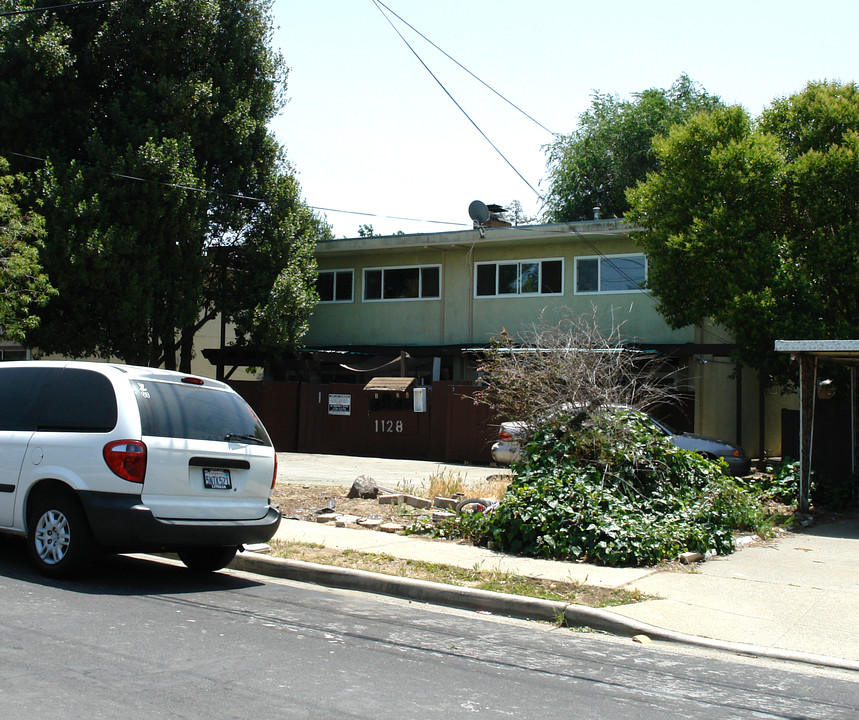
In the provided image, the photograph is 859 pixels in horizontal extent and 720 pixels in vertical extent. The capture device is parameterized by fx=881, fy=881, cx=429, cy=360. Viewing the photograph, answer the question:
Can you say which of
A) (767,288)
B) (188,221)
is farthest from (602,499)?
(188,221)

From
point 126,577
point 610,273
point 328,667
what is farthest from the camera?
point 610,273

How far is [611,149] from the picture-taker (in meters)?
43.0

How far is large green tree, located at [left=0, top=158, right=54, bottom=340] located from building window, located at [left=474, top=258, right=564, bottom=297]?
38.6 feet

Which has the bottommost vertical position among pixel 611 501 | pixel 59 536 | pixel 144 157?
pixel 59 536

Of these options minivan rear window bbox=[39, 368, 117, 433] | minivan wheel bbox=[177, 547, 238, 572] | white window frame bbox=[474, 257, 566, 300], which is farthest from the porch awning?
minivan rear window bbox=[39, 368, 117, 433]

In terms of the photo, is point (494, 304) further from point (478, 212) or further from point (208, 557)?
point (208, 557)

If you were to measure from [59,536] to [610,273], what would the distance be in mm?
18031

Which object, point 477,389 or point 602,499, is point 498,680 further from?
point 477,389

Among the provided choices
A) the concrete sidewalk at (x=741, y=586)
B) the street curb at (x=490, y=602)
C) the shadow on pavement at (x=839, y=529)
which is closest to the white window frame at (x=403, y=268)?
the shadow on pavement at (x=839, y=529)

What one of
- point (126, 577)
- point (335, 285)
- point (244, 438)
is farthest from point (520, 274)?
point (126, 577)

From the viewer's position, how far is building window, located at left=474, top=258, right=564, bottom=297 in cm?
2409

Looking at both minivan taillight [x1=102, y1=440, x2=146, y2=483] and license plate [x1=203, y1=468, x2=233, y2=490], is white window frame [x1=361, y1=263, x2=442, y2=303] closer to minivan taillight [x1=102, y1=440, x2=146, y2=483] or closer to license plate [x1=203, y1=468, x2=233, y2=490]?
license plate [x1=203, y1=468, x2=233, y2=490]

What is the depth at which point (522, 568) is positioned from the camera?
338 inches

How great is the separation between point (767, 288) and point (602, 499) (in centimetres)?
860
